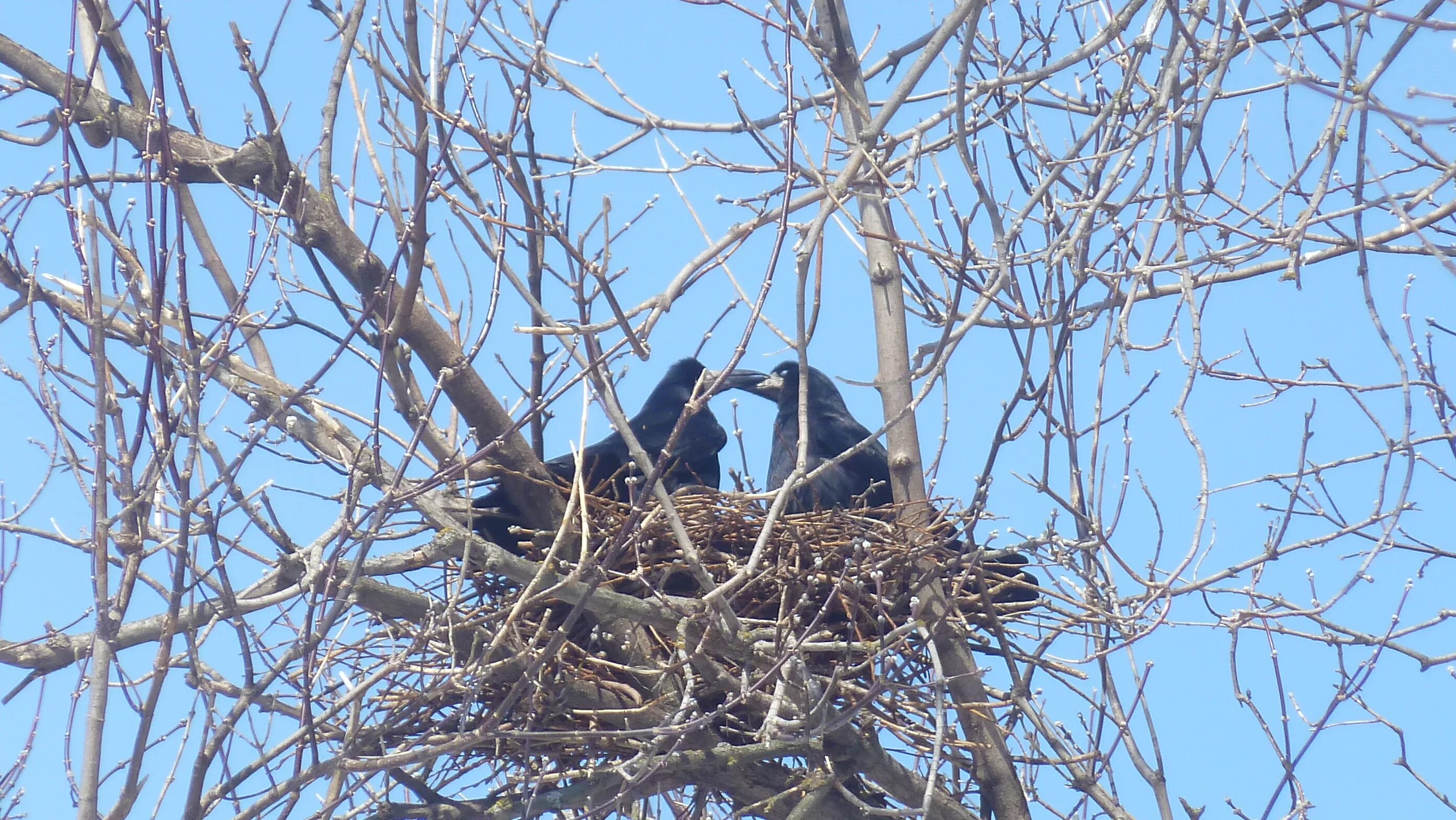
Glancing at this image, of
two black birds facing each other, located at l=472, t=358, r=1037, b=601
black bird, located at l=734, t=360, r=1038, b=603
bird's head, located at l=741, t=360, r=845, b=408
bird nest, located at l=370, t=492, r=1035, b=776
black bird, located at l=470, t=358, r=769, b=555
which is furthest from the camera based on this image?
bird's head, located at l=741, t=360, r=845, b=408

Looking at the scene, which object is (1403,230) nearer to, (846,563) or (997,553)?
(997,553)

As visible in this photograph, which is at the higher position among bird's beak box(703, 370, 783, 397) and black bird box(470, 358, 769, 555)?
bird's beak box(703, 370, 783, 397)

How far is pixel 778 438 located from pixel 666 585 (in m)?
1.91

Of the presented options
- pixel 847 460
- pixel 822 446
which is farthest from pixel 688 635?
pixel 822 446

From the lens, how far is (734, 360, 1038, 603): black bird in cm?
626

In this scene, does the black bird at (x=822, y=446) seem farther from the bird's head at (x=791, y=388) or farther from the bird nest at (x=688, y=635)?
the bird nest at (x=688, y=635)

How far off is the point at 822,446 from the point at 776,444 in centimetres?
28

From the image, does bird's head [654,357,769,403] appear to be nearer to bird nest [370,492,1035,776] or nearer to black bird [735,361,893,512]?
black bird [735,361,893,512]

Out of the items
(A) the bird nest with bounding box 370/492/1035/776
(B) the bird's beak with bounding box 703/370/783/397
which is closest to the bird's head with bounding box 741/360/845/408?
(B) the bird's beak with bounding box 703/370/783/397

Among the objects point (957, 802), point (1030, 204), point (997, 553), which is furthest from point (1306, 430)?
point (957, 802)

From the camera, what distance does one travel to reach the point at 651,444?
6.34m

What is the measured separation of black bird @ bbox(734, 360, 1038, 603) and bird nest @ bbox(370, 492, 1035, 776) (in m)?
0.89

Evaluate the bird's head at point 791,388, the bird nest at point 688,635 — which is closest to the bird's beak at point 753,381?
the bird's head at point 791,388

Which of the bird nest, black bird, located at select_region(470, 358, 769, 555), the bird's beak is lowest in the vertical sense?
the bird nest
